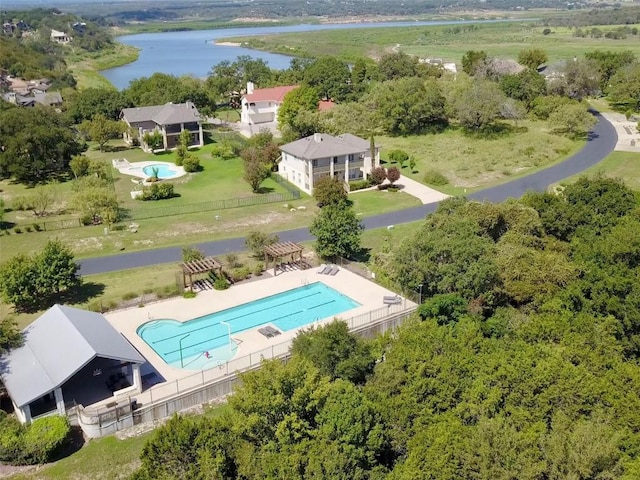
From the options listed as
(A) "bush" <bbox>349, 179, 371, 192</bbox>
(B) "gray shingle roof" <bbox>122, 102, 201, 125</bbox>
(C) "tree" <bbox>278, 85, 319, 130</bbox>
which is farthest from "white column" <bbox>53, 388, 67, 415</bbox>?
(C) "tree" <bbox>278, 85, 319, 130</bbox>

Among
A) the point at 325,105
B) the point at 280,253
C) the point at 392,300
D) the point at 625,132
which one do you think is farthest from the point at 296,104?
the point at 392,300

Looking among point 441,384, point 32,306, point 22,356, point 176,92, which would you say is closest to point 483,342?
point 441,384

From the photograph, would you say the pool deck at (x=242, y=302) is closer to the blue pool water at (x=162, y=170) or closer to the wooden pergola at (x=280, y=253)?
the wooden pergola at (x=280, y=253)

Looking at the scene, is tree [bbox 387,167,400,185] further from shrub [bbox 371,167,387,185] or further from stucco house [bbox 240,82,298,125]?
stucco house [bbox 240,82,298,125]

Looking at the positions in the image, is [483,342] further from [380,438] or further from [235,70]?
[235,70]

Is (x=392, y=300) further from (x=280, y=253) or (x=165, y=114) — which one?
(x=165, y=114)
